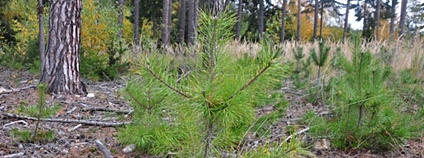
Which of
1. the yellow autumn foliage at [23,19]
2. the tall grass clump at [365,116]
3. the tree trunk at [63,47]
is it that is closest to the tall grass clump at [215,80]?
the tall grass clump at [365,116]

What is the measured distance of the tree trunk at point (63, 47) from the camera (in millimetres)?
3506

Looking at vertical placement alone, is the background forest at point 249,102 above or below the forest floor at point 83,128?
above

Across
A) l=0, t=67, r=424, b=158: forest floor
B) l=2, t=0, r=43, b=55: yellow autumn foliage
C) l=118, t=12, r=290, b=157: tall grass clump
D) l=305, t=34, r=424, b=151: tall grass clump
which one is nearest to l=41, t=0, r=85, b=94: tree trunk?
l=0, t=67, r=424, b=158: forest floor

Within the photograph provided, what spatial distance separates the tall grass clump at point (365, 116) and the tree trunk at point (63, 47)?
2.59 meters

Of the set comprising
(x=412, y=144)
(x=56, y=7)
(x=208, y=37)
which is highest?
(x=56, y=7)

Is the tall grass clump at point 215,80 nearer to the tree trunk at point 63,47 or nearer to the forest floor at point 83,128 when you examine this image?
the forest floor at point 83,128

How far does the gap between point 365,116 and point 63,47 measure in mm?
2926

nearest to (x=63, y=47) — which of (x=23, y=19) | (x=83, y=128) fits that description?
(x=83, y=128)

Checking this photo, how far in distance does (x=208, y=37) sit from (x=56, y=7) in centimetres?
304

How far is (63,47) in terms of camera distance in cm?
354

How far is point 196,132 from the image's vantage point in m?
1.20

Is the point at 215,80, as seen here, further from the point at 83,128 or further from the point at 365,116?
the point at 83,128

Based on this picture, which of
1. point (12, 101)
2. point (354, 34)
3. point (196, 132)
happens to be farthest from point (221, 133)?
point (12, 101)

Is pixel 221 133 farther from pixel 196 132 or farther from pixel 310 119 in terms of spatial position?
pixel 310 119
